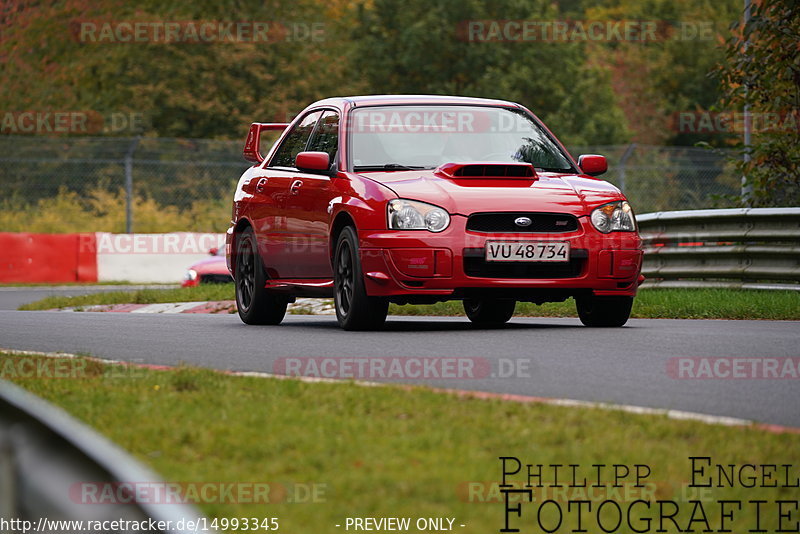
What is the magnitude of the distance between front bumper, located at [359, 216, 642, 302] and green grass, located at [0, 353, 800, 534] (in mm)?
3318

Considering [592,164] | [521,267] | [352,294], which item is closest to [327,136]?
[352,294]

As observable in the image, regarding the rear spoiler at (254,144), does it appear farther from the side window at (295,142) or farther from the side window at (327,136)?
the side window at (327,136)

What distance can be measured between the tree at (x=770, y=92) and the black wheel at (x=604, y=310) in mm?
5915

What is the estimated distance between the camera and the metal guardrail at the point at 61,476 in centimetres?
207

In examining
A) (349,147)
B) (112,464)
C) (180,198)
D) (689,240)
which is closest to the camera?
(112,464)

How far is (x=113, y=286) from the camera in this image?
28.5m

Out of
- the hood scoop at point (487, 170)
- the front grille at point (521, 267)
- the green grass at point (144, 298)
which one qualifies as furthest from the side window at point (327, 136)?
the green grass at point (144, 298)

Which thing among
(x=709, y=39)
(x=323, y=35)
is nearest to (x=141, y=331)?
(x=323, y=35)

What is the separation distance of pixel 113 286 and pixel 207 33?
71.9 feet

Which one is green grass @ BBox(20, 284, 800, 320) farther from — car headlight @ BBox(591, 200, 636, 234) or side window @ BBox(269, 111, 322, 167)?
car headlight @ BBox(591, 200, 636, 234)

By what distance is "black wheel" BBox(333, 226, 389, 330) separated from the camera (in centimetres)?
1057

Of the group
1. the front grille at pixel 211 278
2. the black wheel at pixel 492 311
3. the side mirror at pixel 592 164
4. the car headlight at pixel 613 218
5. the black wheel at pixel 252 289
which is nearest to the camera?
the car headlight at pixel 613 218

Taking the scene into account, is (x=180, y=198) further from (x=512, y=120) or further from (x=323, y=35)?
(x=323, y=35)

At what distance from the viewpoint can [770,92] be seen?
16.8m
